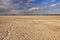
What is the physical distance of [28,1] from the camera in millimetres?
762

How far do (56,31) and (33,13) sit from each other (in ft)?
1.18

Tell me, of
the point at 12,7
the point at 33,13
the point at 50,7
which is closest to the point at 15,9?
the point at 12,7

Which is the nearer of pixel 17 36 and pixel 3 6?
pixel 17 36

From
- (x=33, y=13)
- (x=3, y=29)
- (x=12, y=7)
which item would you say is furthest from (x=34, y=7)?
(x=3, y=29)

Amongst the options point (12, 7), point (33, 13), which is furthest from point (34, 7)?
point (12, 7)

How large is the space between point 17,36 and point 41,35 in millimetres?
93

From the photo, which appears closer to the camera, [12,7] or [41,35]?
[41,35]

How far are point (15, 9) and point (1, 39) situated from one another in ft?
1.40

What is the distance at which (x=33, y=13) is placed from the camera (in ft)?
2.42

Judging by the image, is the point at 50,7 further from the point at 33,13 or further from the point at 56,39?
the point at 56,39

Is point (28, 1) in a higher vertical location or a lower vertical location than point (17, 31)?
higher

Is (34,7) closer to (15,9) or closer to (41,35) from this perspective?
(15,9)

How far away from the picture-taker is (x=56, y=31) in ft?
1.31

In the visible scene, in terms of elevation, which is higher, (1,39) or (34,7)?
(34,7)
